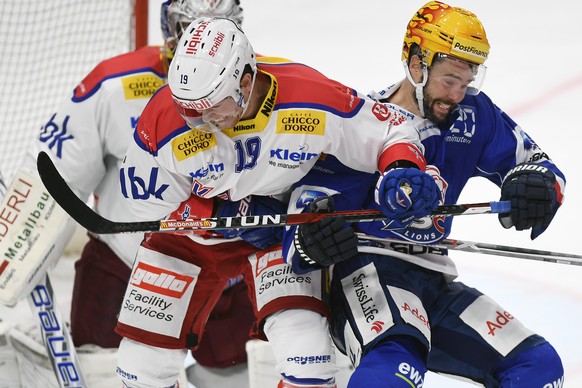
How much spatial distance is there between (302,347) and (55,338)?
1.19 meters

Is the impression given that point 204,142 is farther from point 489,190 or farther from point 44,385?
point 489,190

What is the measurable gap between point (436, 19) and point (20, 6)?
269 cm

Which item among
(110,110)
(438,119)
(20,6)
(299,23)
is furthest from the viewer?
(299,23)

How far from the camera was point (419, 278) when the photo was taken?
3.15 m

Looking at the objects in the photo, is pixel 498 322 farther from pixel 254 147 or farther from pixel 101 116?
pixel 101 116

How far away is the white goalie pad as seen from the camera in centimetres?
377

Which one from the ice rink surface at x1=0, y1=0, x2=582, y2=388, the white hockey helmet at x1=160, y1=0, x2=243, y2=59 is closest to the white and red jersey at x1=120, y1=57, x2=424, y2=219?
the white hockey helmet at x1=160, y1=0, x2=243, y2=59

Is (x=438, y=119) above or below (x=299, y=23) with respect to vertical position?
above

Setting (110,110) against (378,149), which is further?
(110,110)

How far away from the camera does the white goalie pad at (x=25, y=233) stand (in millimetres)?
3771

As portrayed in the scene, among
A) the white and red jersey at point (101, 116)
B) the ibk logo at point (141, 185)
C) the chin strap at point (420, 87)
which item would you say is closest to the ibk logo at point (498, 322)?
the chin strap at point (420, 87)

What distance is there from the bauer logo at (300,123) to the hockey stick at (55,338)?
1.25 metres

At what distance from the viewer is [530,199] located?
2.96 metres

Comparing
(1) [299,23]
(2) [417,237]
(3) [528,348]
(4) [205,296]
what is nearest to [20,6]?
(1) [299,23]
